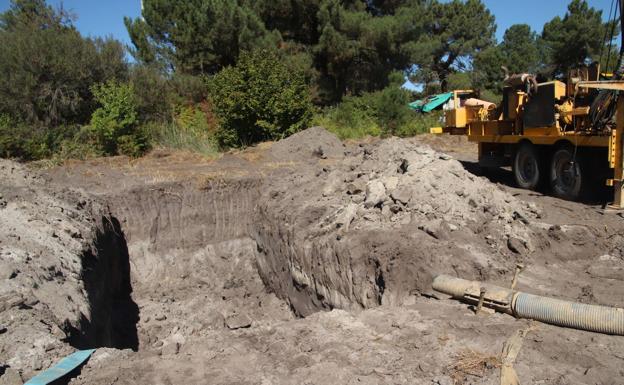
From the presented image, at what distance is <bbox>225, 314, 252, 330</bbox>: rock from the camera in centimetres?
833

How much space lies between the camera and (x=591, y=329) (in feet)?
14.5

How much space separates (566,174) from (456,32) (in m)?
25.1

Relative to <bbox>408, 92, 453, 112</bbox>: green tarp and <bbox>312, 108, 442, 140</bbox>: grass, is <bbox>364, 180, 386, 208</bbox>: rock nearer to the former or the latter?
<bbox>312, 108, 442, 140</bbox>: grass

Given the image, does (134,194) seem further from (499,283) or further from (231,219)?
(499,283)

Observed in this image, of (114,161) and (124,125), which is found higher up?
(124,125)

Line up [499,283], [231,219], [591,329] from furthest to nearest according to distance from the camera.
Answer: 1. [231,219]
2. [499,283]
3. [591,329]

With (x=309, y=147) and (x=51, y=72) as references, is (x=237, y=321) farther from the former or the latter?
(x=51, y=72)

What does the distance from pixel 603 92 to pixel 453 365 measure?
619cm

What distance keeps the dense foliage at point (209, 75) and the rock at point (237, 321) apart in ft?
24.6

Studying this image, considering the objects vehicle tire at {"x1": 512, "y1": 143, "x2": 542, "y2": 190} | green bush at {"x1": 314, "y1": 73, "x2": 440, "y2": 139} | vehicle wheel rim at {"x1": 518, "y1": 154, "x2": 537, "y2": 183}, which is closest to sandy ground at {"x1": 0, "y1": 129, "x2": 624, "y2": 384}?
vehicle tire at {"x1": 512, "y1": 143, "x2": 542, "y2": 190}

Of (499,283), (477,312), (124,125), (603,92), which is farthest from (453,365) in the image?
(124,125)

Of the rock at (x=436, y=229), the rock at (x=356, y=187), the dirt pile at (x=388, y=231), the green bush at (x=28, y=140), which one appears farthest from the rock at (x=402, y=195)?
the green bush at (x=28, y=140)

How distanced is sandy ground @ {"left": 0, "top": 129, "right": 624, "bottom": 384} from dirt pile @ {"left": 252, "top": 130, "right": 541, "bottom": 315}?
30mm

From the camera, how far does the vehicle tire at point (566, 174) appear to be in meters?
8.97
